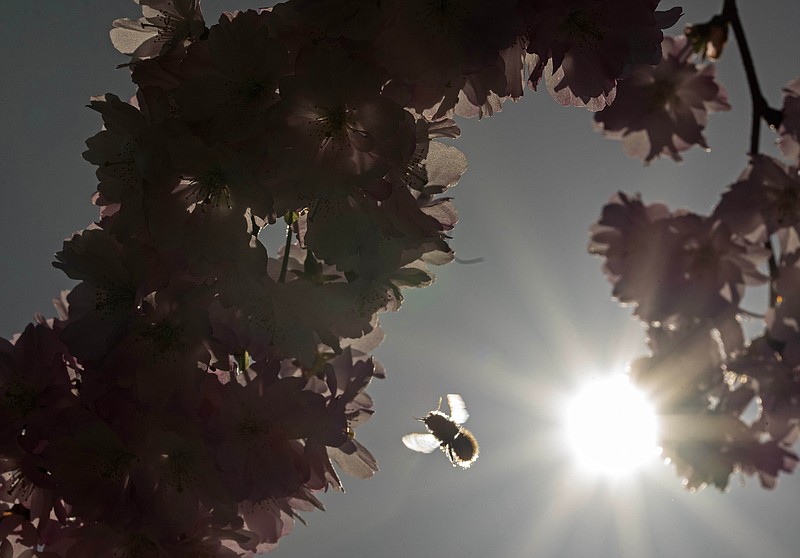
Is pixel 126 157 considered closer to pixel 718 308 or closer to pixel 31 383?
pixel 31 383

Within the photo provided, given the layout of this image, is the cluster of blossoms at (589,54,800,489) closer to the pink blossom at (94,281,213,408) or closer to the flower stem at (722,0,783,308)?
the flower stem at (722,0,783,308)

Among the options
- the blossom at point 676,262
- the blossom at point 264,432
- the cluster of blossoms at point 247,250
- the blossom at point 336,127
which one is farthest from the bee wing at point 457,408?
the blossom at point 676,262

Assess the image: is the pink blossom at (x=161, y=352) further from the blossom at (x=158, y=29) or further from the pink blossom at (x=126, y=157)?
the blossom at (x=158, y=29)

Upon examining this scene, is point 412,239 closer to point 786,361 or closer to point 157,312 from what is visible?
point 157,312

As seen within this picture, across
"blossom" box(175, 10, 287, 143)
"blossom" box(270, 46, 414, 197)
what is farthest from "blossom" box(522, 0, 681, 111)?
"blossom" box(175, 10, 287, 143)

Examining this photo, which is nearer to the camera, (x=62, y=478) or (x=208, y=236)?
(x=208, y=236)

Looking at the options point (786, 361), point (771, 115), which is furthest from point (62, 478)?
point (771, 115)
